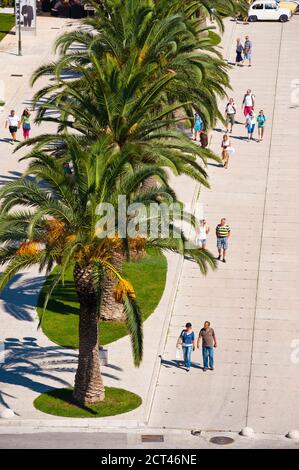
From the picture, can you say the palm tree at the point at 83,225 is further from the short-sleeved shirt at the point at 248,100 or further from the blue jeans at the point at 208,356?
the short-sleeved shirt at the point at 248,100

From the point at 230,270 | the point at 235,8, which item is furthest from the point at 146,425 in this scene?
the point at 235,8

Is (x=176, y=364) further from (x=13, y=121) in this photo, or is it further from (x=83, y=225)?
(x=13, y=121)

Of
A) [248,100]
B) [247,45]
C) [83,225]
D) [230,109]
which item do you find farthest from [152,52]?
[247,45]

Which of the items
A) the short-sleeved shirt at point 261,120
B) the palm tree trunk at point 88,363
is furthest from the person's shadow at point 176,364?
the short-sleeved shirt at point 261,120

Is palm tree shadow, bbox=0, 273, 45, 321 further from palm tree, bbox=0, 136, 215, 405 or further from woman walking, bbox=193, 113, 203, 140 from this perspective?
woman walking, bbox=193, 113, 203, 140

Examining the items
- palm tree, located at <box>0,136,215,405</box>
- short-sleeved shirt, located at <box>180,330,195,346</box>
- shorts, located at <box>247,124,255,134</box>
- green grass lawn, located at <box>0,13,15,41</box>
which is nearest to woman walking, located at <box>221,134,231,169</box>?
shorts, located at <box>247,124,255,134</box>
